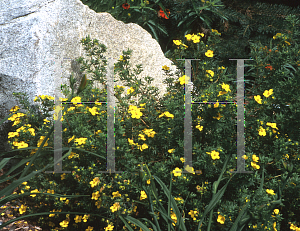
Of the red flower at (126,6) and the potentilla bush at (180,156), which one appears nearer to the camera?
the potentilla bush at (180,156)

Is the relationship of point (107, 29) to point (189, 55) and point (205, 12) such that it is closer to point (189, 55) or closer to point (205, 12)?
point (189, 55)

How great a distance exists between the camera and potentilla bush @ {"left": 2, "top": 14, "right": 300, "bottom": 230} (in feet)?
5.46

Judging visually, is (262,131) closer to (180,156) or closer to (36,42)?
(180,156)

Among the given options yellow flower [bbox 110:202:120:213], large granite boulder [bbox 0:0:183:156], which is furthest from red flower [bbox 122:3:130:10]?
yellow flower [bbox 110:202:120:213]

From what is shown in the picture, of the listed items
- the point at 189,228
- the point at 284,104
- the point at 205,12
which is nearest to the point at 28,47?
the point at 189,228

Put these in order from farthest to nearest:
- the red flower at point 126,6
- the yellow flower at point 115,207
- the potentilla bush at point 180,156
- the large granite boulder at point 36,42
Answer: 1. the red flower at point 126,6
2. the large granite boulder at point 36,42
3. the potentilla bush at point 180,156
4. the yellow flower at point 115,207

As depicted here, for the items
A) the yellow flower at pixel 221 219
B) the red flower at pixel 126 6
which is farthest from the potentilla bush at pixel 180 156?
the red flower at pixel 126 6

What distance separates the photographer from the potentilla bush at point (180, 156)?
5.46 feet

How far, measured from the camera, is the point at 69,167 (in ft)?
6.22

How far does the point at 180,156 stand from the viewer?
1898mm

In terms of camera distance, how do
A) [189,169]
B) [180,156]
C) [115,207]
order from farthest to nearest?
1. [180,156]
2. [189,169]
3. [115,207]

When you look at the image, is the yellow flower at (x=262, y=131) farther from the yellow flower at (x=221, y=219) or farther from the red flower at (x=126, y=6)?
the red flower at (x=126, y=6)

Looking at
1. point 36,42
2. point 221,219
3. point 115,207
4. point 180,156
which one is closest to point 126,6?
point 36,42

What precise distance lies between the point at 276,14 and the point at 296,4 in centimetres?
85
